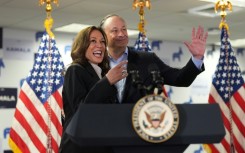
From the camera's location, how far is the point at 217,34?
7688 mm

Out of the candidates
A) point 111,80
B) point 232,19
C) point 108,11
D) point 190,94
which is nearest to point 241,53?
point 190,94

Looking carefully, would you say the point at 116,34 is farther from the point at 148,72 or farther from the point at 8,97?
the point at 8,97

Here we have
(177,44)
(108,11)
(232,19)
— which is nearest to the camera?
(108,11)

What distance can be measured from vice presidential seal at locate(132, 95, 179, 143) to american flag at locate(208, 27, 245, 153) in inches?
127

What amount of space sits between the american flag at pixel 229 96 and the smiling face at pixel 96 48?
2749 mm

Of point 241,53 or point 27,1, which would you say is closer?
point 27,1

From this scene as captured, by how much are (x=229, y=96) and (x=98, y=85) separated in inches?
125

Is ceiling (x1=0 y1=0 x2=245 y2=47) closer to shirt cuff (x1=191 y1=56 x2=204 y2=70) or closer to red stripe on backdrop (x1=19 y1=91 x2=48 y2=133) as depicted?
red stripe on backdrop (x1=19 y1=91 x2=48 y2=133)

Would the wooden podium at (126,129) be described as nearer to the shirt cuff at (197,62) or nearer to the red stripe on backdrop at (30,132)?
the shirt cuff at (197,62)

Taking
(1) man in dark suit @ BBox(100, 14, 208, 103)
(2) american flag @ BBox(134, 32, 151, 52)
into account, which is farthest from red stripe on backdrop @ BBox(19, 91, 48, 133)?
(1) man in dark suit @ BBox(100, 14, 208, 103)

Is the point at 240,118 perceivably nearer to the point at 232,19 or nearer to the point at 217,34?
the point at 232,19

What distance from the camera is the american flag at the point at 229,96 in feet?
14.0

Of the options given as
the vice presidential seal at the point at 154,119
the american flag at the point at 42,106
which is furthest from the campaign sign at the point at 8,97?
the vice presidential seal at the point at 154,119

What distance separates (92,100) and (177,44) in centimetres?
759
